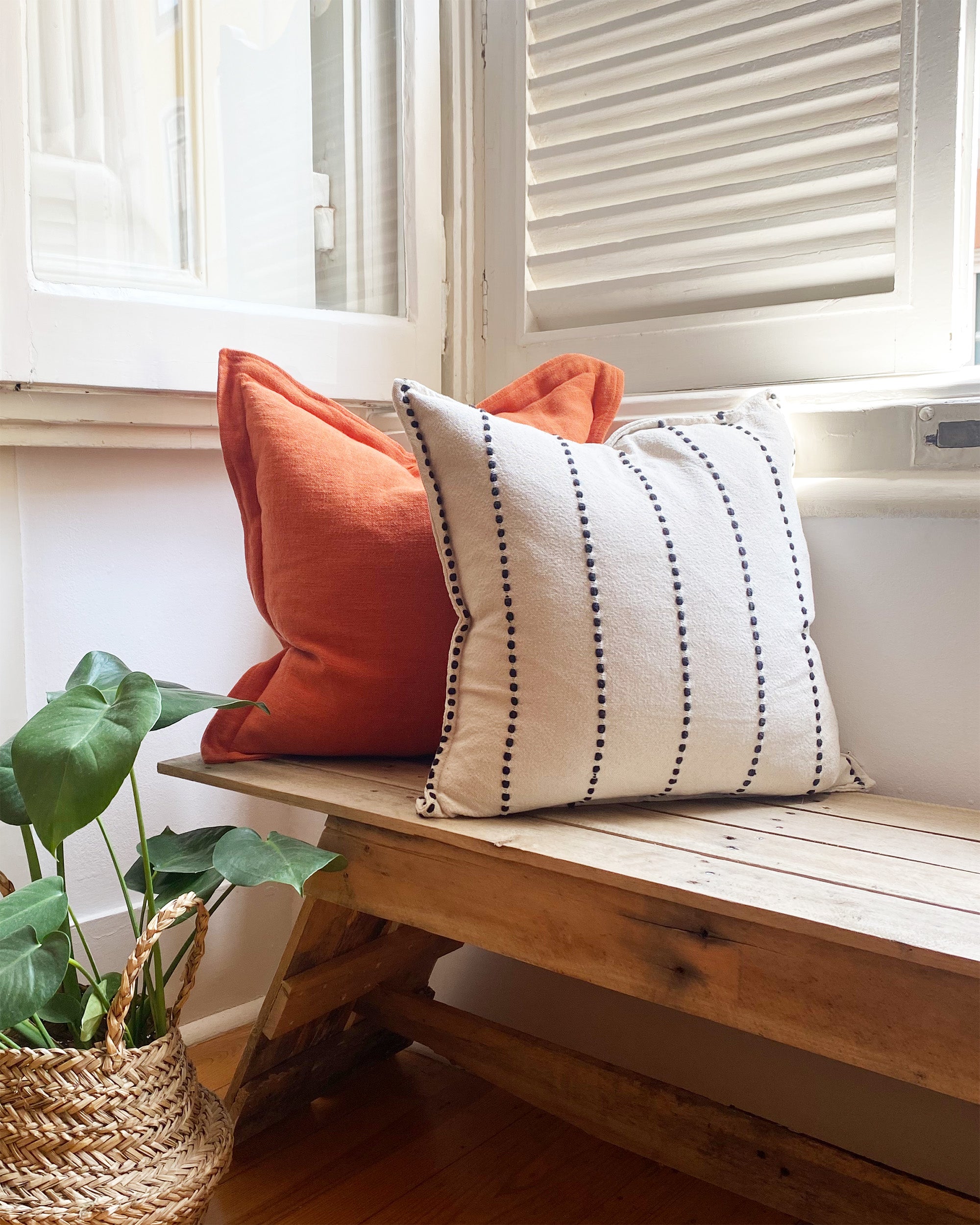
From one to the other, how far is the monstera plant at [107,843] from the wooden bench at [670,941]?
0.10m

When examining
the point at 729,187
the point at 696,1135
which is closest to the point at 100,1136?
the point at 696,1135

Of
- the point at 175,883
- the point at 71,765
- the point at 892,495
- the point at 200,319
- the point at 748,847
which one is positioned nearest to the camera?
the point at 71,765

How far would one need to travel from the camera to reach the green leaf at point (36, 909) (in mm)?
799

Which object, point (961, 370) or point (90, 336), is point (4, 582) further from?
point (961, 370)

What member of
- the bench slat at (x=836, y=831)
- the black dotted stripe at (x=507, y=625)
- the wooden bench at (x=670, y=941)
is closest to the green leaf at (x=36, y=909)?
the wooden bench at (x=670, y=941)

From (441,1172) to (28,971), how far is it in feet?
1.83

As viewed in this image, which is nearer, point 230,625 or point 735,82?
point 735,82

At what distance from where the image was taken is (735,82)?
4.11 ft

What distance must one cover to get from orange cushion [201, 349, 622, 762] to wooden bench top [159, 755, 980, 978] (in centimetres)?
5

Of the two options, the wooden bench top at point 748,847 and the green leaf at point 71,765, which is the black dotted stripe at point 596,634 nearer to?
the wooden bench top at point 748,847

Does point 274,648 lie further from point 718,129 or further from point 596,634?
point 718,129

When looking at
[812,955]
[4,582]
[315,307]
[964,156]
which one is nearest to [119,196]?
[315,307]

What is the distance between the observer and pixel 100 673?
0.98 m

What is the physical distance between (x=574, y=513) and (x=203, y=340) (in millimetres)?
570
